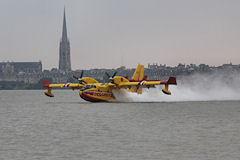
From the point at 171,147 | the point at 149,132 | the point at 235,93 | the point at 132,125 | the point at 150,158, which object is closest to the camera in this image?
the point at 150,158

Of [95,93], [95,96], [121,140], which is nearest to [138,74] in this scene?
[95,96]

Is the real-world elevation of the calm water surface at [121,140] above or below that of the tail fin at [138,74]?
below

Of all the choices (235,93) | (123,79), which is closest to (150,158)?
(123,79)

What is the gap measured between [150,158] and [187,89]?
78.7 meters

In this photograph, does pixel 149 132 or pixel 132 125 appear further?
pixel 132 125

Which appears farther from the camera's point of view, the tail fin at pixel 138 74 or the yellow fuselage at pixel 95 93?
the tail fin at pixel 138 74

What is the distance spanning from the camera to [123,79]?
75.1 meters

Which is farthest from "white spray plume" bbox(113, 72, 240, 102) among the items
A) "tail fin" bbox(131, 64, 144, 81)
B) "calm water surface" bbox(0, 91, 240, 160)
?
"calm water surface" bbox(0, 91, 240, 160)

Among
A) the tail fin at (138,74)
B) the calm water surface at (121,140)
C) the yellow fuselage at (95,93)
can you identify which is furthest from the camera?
the tail fin at (138,74)

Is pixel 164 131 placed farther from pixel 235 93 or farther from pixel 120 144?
pixel 235 93

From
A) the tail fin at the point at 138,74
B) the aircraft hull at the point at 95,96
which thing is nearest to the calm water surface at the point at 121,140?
the aircraft hull at the point at 95,96

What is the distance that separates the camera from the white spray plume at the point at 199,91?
3621 inches

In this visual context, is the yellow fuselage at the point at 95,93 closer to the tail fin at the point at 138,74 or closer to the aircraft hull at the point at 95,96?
the aircraft hull at the point at 95,96

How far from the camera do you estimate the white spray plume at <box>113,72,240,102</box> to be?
9196cm
